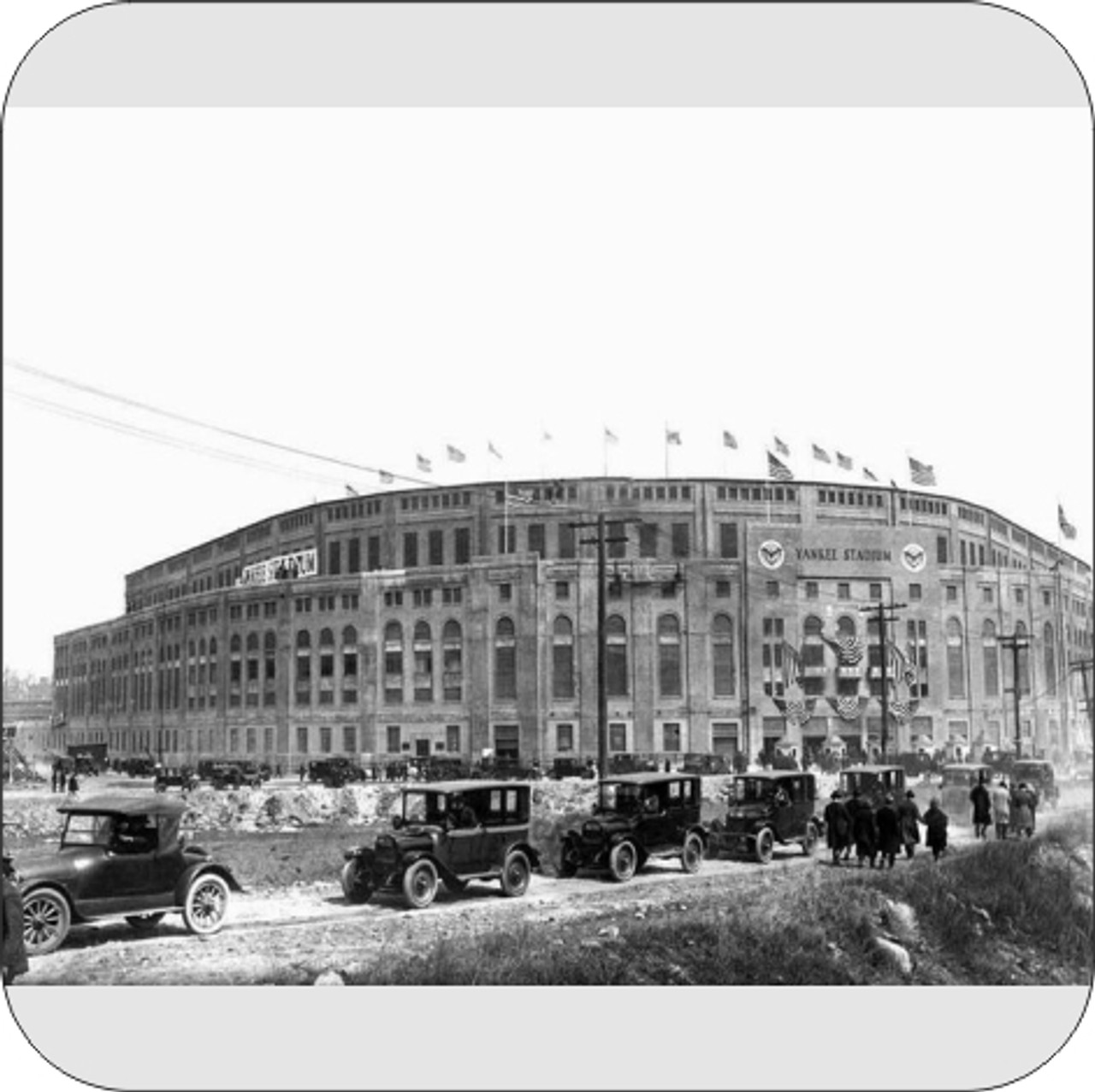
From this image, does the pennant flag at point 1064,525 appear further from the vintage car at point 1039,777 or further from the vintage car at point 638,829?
the vintage car at point 638,829

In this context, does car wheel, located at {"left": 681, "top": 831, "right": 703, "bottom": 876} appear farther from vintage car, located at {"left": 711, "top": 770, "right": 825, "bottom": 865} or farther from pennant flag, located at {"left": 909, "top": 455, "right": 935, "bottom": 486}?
pennant flag, located at {"left": 909, "top": 455, "right": 935, "bottom": 486}

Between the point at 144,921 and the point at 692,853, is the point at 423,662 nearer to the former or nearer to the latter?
the point at 692,853

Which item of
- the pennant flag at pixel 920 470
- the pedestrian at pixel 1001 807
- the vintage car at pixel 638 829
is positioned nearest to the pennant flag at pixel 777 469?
the pennant flag at pixel 920 470

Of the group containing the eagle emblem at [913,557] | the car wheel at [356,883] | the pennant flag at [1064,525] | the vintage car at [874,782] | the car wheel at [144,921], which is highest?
the pennant flag at [1064,525]

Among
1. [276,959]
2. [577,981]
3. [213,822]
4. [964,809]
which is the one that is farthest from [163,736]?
[964,809]

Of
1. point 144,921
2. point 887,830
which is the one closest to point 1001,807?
point 887,830
